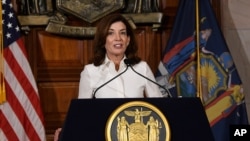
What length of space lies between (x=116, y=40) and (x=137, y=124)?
906 millimetres

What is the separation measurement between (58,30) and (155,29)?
820 millimetres

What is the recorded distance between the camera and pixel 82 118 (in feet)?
7.45

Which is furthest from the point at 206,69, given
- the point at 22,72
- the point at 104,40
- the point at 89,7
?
the point at 104,40

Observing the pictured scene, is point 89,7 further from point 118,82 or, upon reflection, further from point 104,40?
point 118,82

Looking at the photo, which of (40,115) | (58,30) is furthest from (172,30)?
(40,115)

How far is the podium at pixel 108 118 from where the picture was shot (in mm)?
2242

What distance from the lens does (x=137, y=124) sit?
89.0 inches

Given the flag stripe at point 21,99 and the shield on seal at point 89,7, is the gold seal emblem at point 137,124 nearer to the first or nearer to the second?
the flag stripe at point 21,99

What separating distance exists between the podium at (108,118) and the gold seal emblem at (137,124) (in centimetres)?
2

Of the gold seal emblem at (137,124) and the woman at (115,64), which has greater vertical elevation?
the woman at (115,64)

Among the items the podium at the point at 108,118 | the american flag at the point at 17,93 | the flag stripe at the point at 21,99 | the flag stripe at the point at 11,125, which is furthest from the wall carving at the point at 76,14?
the podium at the point at 108,118

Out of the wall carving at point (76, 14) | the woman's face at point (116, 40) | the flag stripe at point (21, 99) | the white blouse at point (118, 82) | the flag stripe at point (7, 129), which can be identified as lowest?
the flag stripe at point (7, 129)

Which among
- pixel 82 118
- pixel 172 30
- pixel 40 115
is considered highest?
pixel 172 30

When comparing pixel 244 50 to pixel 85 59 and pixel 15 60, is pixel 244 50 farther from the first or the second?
pixel 15 60
